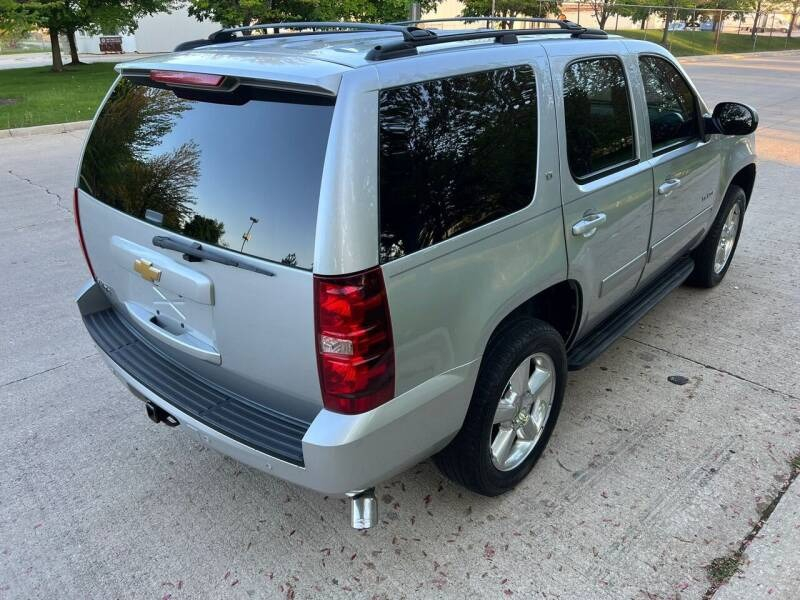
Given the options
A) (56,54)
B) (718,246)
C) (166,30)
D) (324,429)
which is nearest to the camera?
(324,429)

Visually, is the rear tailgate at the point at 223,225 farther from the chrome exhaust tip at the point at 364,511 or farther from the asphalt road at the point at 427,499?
the asphalt road at the point at 427,499

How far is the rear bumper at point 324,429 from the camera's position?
2.07 metres

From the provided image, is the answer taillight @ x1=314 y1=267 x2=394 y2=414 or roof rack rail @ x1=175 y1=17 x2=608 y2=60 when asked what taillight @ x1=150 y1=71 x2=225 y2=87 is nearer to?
roof rack rail @ x1=175 y1=17 x2=608 y2=60

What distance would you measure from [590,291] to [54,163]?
29.2 ft

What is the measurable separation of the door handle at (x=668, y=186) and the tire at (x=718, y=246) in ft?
3.70

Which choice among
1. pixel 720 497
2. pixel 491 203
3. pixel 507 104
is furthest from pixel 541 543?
pixel 507 104

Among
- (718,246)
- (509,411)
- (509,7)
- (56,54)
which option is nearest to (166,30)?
(56,54)

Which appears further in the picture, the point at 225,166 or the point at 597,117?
the point at 597,117

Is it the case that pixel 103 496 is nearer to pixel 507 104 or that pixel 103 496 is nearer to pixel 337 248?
pixel 337 248

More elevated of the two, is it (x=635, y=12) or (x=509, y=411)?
(x=635, y=12)

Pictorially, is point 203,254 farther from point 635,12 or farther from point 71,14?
point 635,12

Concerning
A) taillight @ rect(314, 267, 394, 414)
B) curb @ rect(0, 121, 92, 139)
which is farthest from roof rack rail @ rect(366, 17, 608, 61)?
curb @ rect(0, 121, 92, 139)

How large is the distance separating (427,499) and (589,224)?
1.42 meters

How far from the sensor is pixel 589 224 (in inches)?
115
